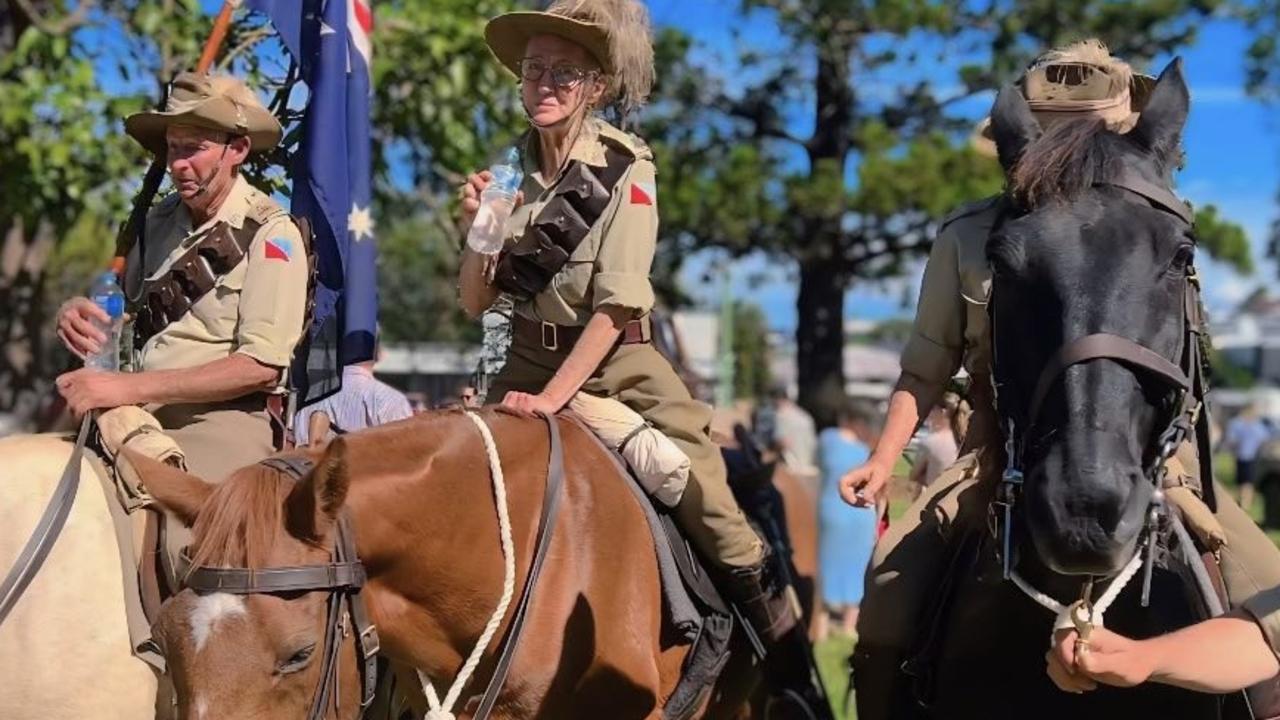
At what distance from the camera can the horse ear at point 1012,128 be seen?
11.0 ft

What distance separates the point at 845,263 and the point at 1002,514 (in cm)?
1942

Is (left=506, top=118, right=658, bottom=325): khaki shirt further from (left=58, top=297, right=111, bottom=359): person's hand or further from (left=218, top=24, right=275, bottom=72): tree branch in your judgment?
(left=218, top=24, right=275, bottom=72): tree branch

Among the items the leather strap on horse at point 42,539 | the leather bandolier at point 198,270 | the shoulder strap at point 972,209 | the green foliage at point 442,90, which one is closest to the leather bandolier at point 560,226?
the leather bandolier at point 198,270

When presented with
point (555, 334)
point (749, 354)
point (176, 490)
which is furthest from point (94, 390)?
point (749, 354)

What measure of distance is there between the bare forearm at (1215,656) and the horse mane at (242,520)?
6.31 feet

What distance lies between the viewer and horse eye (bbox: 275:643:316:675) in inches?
131

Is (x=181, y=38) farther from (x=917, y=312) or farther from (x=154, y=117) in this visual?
(x=917, y=312)

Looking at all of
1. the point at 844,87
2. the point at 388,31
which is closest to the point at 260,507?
the point at 388,31

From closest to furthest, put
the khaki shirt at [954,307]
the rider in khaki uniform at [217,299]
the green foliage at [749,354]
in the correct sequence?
the khaki shirt at [954,307], the rider in khaki uniform at [217,299], the green foliage at [749,354]

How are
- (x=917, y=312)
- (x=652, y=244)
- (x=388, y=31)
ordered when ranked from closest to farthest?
(x=917, y=312) → (x=652, y=244) → (x=388, y=31)

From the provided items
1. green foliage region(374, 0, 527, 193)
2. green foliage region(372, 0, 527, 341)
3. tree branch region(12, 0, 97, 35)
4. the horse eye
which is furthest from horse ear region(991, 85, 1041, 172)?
tree branch region(12, 0, 97, 35)

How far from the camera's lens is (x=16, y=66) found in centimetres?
1007

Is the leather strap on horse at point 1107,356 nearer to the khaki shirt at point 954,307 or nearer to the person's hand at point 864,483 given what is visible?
the khaki shirt at point 954,307

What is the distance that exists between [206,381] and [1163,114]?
290 cm
